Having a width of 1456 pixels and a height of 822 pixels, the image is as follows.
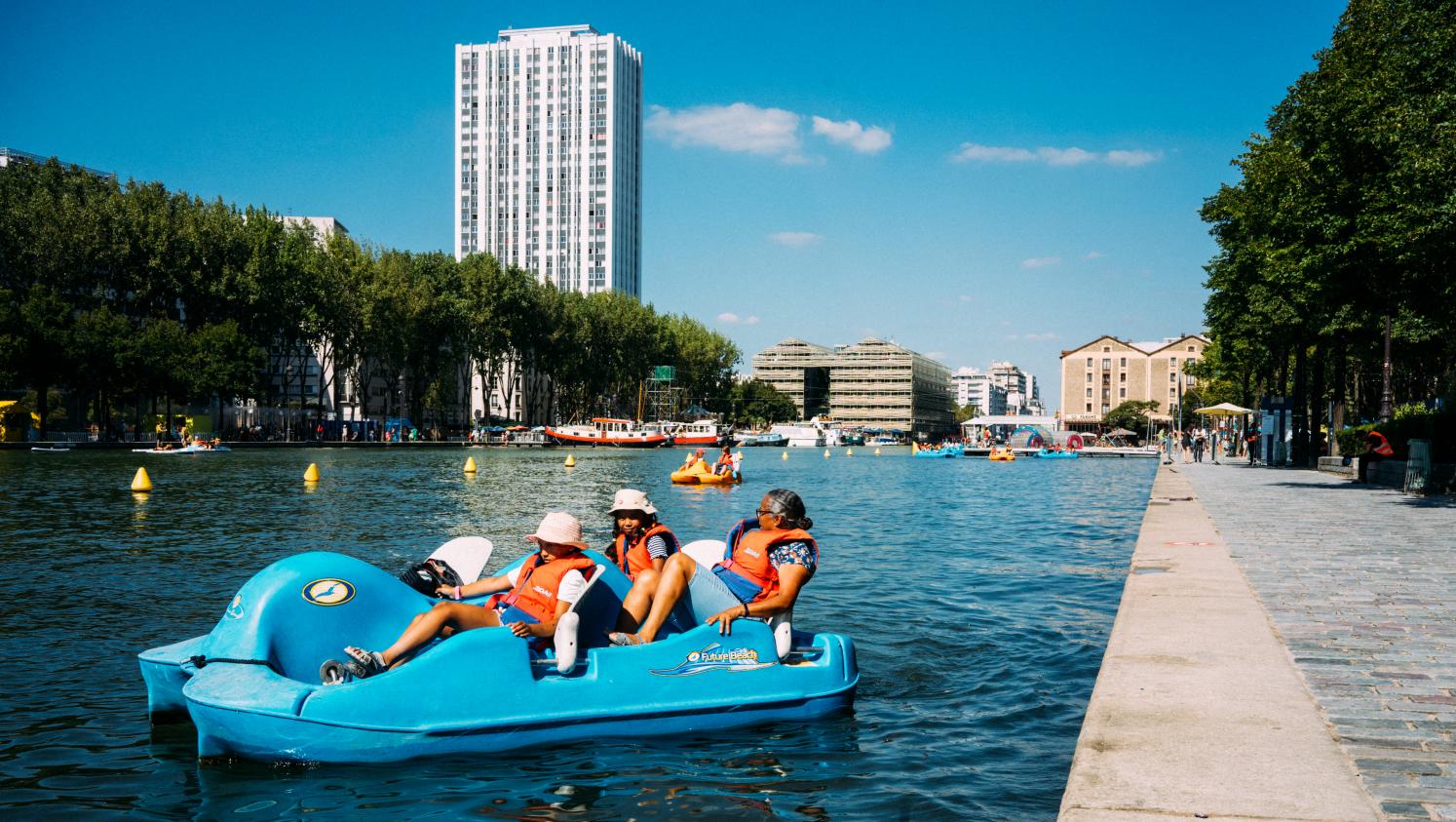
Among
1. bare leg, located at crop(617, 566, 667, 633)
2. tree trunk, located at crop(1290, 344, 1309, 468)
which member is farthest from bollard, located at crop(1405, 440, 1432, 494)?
bare leg, located at crop(617, 566, 667, 633)

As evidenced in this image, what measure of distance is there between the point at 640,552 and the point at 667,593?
0.61 metres

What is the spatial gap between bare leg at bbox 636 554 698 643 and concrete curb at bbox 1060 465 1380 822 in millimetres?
3057

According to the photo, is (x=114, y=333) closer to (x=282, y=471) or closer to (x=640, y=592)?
(x=282, y=471)

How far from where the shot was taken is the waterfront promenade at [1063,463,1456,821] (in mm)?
4918

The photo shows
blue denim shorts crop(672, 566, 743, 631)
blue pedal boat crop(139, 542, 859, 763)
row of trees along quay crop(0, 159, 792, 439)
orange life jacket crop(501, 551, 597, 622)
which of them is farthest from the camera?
row of trees along quay crop(0, 159, 792, 439)

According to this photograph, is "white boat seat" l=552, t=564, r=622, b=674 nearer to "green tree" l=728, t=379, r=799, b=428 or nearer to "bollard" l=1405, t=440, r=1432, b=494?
"bollard" l=1405, t=440, r=1432, b=494

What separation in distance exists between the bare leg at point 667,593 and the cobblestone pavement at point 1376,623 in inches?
170

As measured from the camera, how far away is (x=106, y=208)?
62656 mm

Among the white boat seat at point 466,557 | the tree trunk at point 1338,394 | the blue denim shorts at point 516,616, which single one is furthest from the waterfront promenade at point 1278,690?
the tree trunk at point 1338,394

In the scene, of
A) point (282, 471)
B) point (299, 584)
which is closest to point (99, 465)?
point (282, 471)

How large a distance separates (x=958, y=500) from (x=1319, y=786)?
30.3 meters

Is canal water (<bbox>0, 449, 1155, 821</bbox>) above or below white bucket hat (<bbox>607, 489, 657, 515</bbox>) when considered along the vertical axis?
below

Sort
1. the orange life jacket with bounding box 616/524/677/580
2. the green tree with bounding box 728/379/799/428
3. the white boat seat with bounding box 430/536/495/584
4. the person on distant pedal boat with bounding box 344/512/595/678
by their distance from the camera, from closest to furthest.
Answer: the person on distant pedal boat with bounding box 344/512/595/678, the orange life jacket with bounding box 616/524/677/580, the white boat seat with bounding box 430/536/495/584, the green tree with bounding box 728/379/799/428

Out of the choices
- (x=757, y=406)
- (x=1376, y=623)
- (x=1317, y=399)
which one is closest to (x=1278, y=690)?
(x=1376, y=623)
